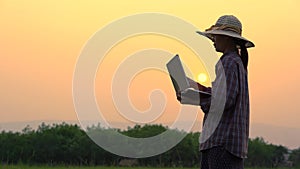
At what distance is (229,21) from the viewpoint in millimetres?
3484

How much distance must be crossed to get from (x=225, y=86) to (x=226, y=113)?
13cm

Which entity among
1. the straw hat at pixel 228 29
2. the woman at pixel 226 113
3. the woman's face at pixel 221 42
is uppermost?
the straw hat at pixel 228 29

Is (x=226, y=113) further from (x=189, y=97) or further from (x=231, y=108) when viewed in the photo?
(x=189, y=97)

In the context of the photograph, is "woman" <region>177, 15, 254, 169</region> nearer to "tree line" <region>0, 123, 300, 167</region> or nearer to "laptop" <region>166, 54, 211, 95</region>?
"laptop" <region>166, 54, 211, 95</region>

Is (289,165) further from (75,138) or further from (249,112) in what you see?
(249,112)

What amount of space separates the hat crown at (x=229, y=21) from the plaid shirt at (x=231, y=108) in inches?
7.8

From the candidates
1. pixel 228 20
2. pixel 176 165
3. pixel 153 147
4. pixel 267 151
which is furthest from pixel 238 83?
pixel 267 151

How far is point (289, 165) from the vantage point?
61.9 ft

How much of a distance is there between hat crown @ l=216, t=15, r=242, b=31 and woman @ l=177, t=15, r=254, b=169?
61mm

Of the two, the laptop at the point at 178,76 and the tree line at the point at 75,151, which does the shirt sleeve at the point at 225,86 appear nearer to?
the laptop at the point at 178,76

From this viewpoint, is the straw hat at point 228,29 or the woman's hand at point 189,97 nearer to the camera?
the woman's hand at point 189,97

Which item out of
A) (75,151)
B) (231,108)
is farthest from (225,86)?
(75,151)

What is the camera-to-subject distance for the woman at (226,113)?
330 cm

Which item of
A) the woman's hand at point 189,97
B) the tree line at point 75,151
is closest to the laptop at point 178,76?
the woman's hand at point 189,97
